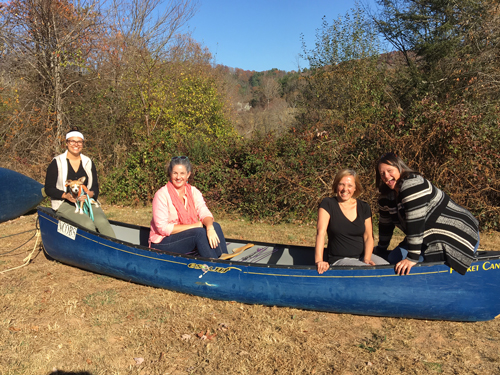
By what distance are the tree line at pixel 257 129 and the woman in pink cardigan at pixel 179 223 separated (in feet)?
12.7

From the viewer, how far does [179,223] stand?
4.32 metres

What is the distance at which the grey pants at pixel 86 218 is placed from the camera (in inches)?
194

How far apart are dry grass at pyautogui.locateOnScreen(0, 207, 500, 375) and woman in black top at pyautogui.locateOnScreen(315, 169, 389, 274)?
1.86 feet

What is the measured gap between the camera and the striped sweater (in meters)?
3.20

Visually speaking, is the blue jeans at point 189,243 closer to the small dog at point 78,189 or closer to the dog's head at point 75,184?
the small dog at point 78,189

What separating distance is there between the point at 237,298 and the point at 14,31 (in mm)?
11101

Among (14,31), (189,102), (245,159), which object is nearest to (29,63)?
(14,31)

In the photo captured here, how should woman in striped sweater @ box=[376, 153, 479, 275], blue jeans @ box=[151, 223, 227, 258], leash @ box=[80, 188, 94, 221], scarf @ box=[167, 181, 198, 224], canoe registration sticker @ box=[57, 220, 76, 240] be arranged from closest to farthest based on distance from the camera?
woman in striped sweater @ box=[376, 153, 479, 275]
blue jeans @ box=[151, 223, 227, 258]
scarf @ box=[167, 181, 198, 224]
canoe registration sticker @ box=[57, 220, 76, 240]
leash @ box=[80, 188, 94, 221]

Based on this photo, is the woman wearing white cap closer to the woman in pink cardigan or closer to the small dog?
the small dog

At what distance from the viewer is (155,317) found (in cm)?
369

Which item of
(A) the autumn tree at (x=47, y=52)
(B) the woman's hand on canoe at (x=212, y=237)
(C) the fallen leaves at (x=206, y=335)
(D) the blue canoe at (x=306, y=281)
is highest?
(A) the autumn tree at (x=47, y=52)

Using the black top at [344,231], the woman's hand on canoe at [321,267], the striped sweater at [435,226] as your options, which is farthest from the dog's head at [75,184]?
the striped sweater at [435,226]

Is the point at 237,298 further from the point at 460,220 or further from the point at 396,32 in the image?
the point at 396,32

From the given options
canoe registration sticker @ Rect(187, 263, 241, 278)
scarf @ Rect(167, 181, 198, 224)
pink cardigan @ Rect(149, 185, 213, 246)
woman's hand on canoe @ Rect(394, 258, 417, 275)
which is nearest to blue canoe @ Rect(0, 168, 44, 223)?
pink cardigan @ Rect(149, 185, 213, 246)
